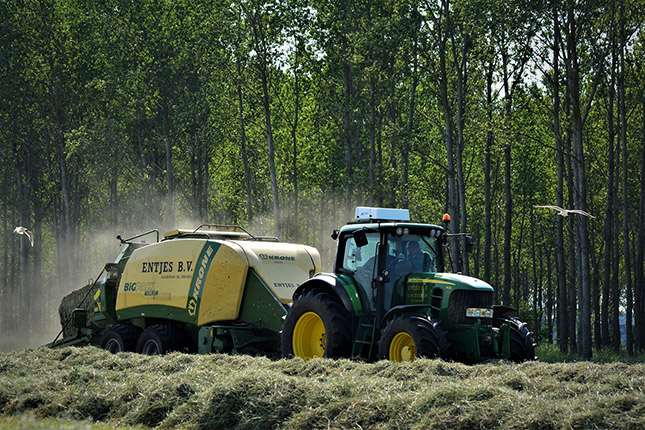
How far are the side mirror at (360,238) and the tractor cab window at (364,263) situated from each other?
0.06 ft

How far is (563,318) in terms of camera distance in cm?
3712

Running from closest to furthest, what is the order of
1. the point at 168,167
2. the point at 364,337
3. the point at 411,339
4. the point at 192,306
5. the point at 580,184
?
the point at 411,339, the point at 364,337, the point at 192,306, the point at 580,184, the point at 168,167

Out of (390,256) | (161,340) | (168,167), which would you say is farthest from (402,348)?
(168,167)

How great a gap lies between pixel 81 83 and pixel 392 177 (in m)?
21.3

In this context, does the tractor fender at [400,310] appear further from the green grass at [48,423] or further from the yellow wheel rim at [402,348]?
the green grass at [48,423]

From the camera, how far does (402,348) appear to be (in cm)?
1241

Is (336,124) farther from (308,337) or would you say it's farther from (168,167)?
(308,337)

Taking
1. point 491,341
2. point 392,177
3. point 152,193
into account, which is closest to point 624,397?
point 491,341

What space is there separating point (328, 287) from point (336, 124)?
2293 cm

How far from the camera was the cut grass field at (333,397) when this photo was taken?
8.27m

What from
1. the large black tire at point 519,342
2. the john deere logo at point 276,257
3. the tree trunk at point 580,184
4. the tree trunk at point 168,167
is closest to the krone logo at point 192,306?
the john deere logo at point 276,257

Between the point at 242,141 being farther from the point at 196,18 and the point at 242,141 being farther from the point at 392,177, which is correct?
the point at 392,177

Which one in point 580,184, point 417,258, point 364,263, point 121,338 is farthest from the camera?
point 580,184

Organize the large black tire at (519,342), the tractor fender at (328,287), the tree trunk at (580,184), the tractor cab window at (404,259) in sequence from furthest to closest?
the tree trunk at (580,184) < the tractor fender at (328,287) < the tractor cab window at (404,259) < the large black tire at (519,342)
